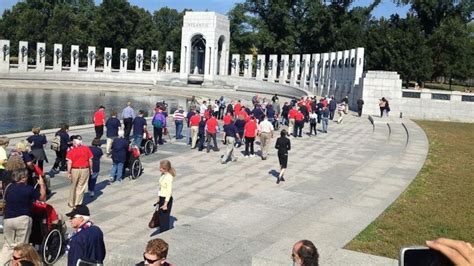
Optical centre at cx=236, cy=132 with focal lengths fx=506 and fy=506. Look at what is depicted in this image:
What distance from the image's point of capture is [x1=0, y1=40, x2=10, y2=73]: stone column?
64.7 meters

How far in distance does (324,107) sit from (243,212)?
1675 cm

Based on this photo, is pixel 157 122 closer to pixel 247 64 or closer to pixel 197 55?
pixel 247 64

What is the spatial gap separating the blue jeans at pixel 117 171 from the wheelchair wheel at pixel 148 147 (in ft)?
13.3

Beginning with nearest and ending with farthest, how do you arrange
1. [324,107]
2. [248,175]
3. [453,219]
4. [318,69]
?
[453,219]
[248,175]
[324,107]
[318,69]

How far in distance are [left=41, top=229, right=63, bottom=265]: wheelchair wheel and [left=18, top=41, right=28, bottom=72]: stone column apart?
6374 cm

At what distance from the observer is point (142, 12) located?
84625mm

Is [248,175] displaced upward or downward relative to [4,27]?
downward

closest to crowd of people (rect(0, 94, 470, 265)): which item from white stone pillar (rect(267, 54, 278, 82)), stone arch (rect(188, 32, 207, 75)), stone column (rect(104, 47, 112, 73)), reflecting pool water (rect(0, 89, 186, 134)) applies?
reflecting pool water (rect(0, 89, 186, 134))

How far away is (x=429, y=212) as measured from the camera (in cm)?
1052

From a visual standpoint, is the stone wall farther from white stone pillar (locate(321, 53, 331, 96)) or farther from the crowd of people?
the crowd of people

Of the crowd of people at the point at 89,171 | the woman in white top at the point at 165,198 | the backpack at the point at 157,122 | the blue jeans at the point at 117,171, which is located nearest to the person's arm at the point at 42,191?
the crowd of people at the point at 89,171

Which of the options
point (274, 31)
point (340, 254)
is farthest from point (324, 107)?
point (274, 31)

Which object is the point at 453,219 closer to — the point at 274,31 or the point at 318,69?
the point at 318,69

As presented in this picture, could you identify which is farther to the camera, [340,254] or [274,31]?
[274,31]
